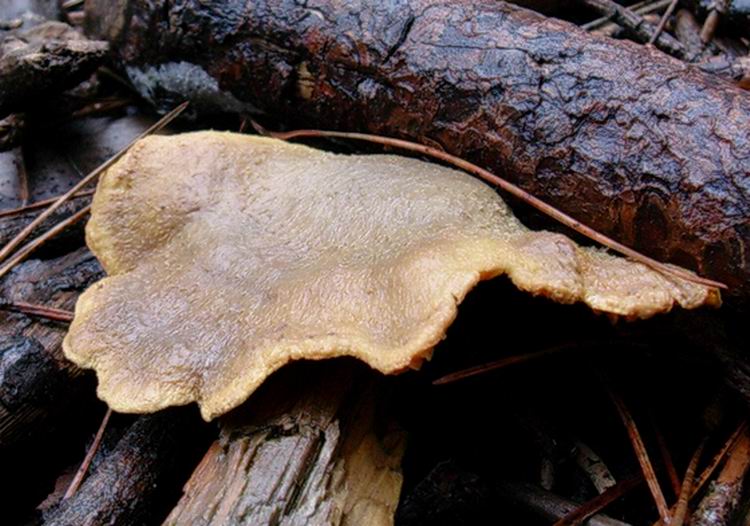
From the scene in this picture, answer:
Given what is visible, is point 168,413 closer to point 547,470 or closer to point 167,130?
point 547,470

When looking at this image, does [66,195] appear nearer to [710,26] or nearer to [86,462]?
[86,462]

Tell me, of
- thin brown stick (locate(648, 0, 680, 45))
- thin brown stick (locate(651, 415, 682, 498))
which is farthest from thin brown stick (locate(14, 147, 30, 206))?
thin brown stick (locate(648, 0, 680, 45))

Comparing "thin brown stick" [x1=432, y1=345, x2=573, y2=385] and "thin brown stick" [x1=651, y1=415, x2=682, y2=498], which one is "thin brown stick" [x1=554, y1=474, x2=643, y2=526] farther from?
"thin brown stick" [x1=432, y1=345, x2=573, y2=385]

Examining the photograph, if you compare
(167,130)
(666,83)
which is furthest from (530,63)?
(167,130)

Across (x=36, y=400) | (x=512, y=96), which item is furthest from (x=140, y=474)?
(x=512, y=96)

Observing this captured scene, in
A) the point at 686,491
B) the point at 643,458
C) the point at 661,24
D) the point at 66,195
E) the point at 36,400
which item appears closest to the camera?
the point at 686,491

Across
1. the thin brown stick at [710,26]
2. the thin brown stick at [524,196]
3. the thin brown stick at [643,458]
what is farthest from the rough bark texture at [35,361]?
the thin brown stick at [710,26]

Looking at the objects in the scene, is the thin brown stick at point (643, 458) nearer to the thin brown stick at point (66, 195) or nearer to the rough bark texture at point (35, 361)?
the rough bark texture at point (35, 361)
